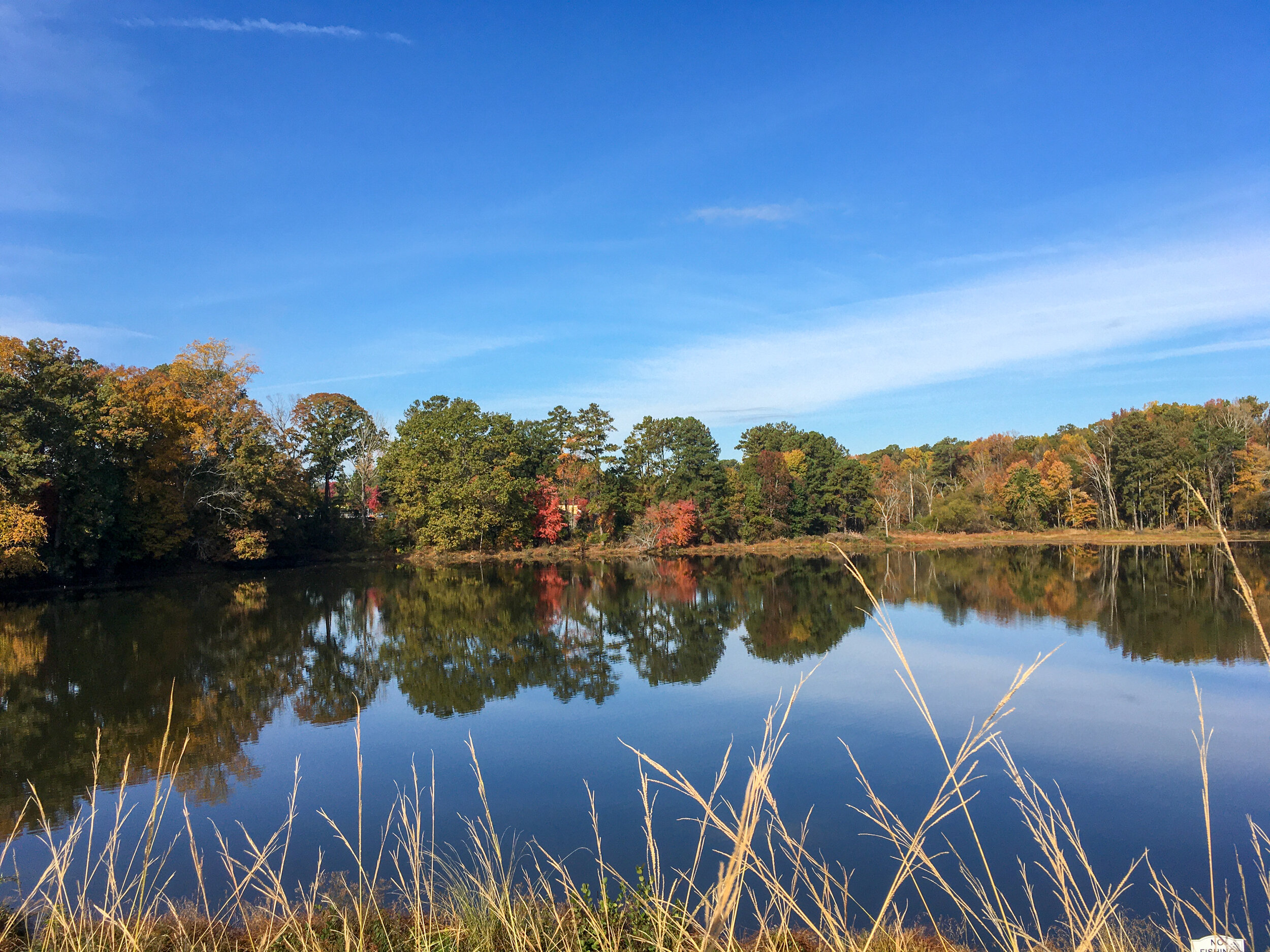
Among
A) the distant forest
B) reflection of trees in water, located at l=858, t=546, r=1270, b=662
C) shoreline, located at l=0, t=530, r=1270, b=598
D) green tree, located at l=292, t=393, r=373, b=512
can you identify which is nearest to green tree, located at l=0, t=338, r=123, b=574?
the distant forest

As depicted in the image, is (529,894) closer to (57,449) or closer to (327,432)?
(57,449)

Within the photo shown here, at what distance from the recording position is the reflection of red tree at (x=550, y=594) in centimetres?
2089

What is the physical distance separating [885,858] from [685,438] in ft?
129

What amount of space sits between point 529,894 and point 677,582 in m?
24.1

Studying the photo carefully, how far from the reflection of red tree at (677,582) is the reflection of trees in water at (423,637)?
196 mm

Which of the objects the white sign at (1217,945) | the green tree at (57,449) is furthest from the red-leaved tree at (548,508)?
the white sign at (1217,945)

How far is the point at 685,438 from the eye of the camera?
150ft

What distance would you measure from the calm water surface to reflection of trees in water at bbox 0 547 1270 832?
91 mm

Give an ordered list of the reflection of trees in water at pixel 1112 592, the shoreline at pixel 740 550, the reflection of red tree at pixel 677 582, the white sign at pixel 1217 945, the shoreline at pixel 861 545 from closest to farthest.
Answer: the white sign at pixel 1217 945 → the reflection of trees in water at pixel 1112 592 → the reflection of red tree at pixel 677 582 → the shoreline at pixel 740 550 → the shoreline at pixel 861 545

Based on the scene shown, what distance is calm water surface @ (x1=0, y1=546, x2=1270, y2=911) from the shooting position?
313 inches

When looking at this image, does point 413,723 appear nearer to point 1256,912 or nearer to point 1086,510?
point 1256,912

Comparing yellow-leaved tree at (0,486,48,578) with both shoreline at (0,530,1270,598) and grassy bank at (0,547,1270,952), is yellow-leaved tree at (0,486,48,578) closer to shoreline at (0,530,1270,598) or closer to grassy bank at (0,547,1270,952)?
shoreline at (0,530,1270,598)

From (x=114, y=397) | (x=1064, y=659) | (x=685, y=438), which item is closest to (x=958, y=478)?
(x=685, y=438)

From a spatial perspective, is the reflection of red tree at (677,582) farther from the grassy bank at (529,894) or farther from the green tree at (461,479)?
the grassy bank at (529,894)
